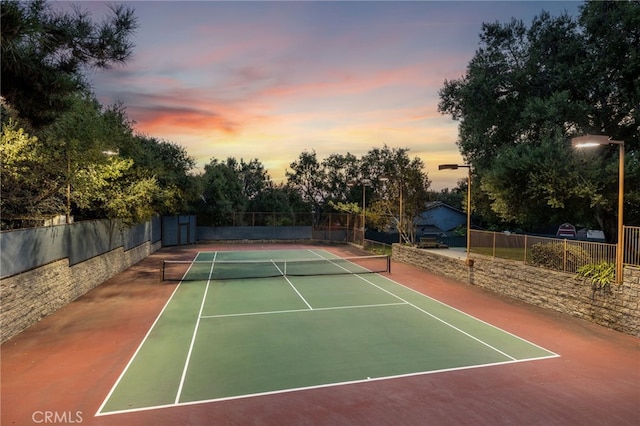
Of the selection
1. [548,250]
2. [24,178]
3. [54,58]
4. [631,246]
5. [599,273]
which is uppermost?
[54,58]

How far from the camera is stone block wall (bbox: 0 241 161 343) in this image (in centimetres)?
1052

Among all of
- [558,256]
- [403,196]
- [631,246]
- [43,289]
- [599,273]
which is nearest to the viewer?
[631,246]

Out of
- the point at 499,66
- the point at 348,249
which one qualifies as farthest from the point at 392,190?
the point at 499,66

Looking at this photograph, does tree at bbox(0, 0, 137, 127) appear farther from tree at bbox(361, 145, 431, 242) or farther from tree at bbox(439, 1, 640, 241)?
tree at bbox(361, 145, 431, 242)

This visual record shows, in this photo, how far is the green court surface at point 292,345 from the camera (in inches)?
308

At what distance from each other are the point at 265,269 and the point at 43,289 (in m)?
12.5

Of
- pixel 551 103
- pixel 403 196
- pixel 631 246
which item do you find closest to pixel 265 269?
pixel 403 196

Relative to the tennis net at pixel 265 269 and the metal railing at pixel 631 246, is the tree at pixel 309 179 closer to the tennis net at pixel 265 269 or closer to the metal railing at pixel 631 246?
the tennis net at pixel 265 269

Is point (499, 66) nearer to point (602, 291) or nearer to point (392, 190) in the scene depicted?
point (392, 190)

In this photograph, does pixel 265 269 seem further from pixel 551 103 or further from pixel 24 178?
pixel 551 103

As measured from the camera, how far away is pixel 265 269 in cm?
2388

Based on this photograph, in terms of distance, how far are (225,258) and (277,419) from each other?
78.6ft

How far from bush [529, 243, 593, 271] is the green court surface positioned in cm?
399

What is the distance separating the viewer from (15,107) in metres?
8.83
